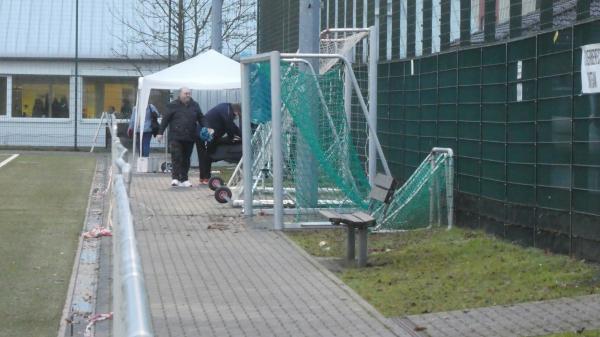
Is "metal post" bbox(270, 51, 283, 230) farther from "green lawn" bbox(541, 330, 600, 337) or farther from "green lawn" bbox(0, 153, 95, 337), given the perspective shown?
"green lawn" bbox(541, 330, 600, 337)

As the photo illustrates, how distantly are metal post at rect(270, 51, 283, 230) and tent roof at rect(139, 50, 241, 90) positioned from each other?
892 cm

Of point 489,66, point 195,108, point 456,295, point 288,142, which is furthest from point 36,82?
point 456,295

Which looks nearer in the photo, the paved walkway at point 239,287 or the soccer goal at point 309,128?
the paved walkway at point 239,287

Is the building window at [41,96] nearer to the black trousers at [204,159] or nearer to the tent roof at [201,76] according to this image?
the tent roof at [201,76]

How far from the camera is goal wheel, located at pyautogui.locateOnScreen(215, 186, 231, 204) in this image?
16381 millimetres

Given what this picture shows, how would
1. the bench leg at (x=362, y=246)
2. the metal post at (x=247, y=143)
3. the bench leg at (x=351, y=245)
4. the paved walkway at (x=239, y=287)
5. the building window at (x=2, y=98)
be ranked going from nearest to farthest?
the paved walkway at (x=239, y=287) < the bench leg at (x=362, y=246) < the bench leg at (x=351, y=245) < the metal post at (x=247, y=143) < the building window at (x=2, y=98)

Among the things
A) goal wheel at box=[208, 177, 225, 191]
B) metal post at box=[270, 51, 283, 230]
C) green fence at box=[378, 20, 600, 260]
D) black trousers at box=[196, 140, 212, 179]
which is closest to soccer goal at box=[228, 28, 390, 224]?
metal post at box=[270, 51, 283, 230]

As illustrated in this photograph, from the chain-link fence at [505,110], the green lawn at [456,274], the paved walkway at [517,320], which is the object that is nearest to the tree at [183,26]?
the chain-link fence at [505,110]

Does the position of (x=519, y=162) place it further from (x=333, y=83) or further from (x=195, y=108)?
(x=195, y=108)

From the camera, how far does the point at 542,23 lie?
10.9 meters

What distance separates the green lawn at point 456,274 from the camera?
8.60 metres

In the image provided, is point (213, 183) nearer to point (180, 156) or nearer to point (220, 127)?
point (180, 156)

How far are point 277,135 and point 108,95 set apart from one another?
26.5 metres

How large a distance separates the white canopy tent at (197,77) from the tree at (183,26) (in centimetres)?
673
